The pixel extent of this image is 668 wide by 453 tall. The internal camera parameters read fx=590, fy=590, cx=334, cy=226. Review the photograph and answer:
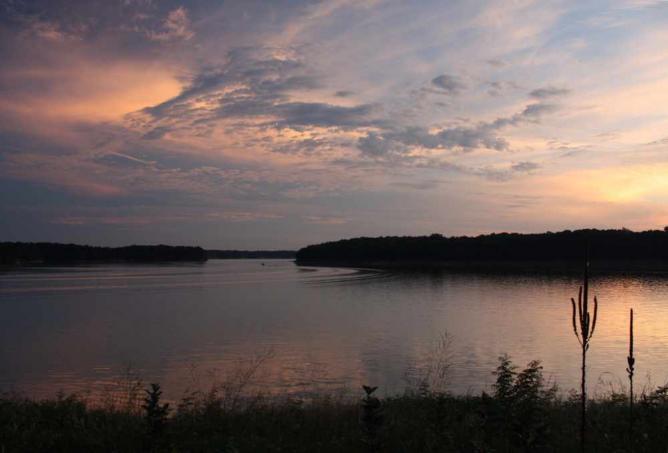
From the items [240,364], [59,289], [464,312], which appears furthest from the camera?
[59,289]

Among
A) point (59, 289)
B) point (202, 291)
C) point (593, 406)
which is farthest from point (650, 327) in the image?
point (59, 289)

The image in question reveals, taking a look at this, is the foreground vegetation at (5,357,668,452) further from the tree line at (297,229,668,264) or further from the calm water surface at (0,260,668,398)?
the tree line at (297,229,668,264)

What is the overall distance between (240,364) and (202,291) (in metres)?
34.2

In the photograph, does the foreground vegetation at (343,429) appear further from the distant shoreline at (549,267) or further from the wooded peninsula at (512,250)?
the distant shoreline at (549,267)

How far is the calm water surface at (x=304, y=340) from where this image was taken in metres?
16.4

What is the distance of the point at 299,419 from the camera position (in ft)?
30.3

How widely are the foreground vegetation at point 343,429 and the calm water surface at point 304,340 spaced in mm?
5181

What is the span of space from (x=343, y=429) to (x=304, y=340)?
15.2 metres

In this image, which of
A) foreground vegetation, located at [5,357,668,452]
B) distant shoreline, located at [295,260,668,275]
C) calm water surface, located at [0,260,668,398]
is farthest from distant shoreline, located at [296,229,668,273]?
foreground vegetation, located at [5,357,668,452]

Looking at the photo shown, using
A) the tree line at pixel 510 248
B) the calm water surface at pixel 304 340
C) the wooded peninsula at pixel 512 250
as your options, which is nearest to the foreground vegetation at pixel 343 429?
the calm water surface at pixel 304 340

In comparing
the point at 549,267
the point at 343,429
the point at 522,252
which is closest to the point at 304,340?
the point at 343,429

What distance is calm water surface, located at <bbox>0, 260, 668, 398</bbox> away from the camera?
16375mm

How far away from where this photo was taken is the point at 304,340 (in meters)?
23.4

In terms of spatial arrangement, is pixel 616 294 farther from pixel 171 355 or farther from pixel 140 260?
pixel 140 260
